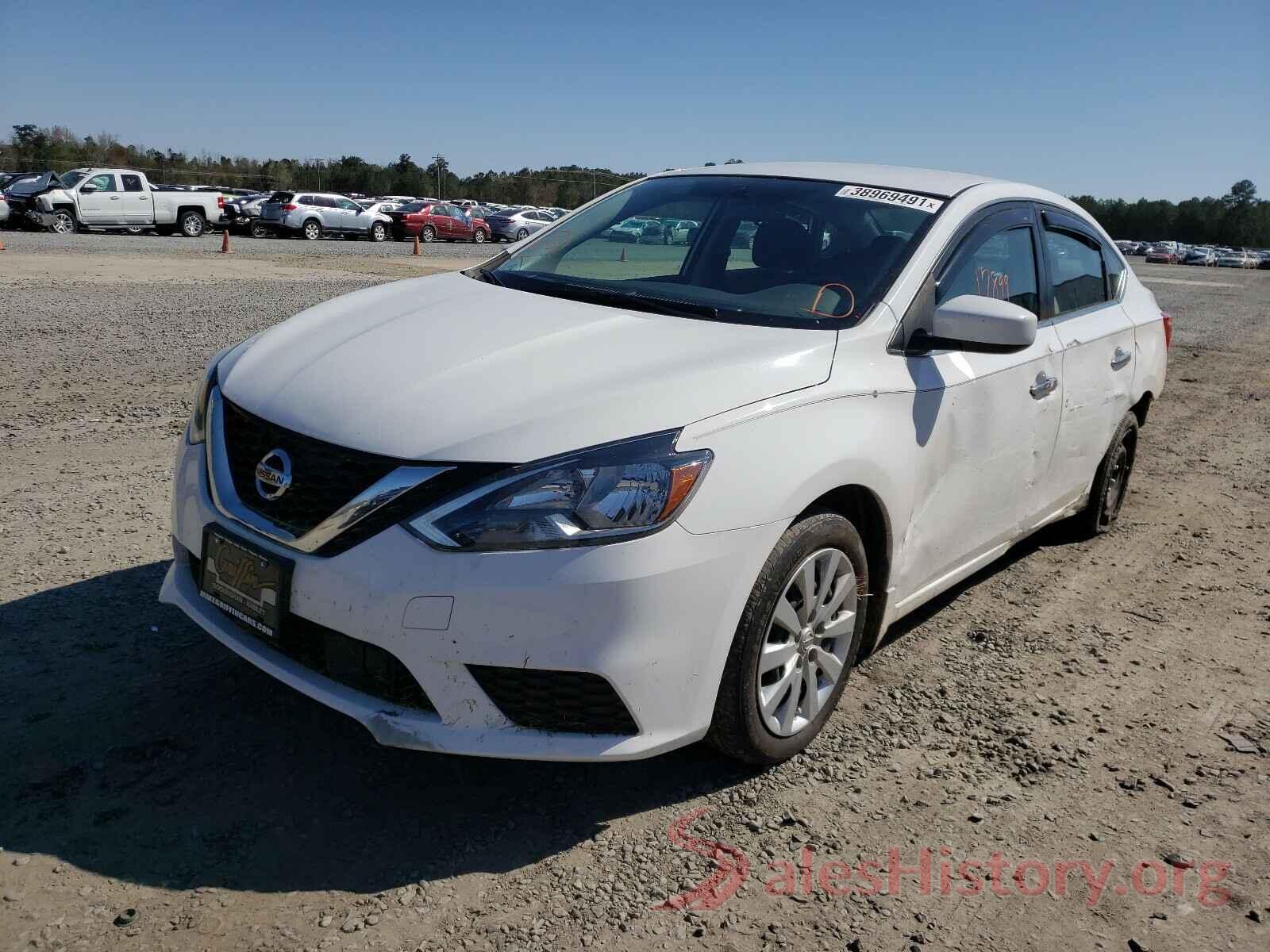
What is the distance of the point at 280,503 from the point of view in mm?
2678

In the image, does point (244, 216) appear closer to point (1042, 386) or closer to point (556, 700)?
point (1042, 386)

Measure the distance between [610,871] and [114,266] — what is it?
18.1 metres

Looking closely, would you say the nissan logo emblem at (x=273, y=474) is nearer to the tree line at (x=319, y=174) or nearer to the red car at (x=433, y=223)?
the red car at (x=433, y=223)

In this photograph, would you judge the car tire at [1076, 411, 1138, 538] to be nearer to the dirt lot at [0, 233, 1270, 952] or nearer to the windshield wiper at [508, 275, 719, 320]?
the dirt lot at [0, 233, 1270, 952]

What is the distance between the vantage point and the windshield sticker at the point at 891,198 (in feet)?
12.3

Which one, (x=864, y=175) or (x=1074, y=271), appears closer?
(x=864, y=175)

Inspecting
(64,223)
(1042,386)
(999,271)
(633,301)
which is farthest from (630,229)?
(64,223)

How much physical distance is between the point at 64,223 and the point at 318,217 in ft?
25.3

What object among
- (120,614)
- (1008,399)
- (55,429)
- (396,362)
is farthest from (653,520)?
(55,429)

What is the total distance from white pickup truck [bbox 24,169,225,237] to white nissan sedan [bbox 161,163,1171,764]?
93.8 feet

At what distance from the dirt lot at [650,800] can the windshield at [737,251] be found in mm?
1364

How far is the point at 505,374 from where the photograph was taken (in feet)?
9.21

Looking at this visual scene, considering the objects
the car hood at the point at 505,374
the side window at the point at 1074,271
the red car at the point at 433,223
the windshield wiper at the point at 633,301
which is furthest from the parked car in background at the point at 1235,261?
the car hood at the point at 505,374

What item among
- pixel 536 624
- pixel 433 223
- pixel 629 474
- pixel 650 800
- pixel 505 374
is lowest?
pixel 650 800
